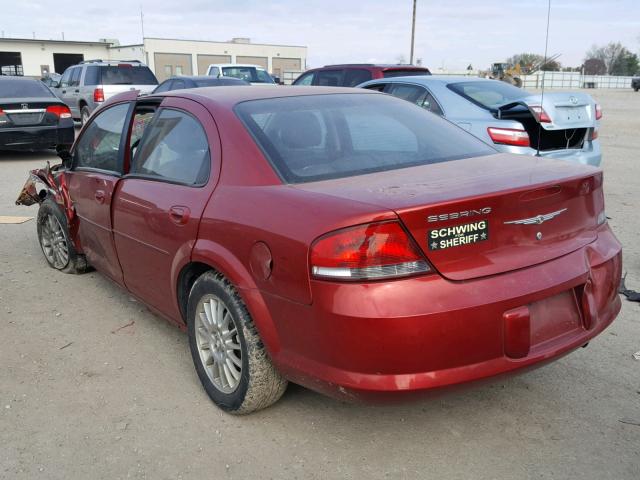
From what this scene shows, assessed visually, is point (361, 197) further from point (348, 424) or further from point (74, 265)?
point (74, 265)

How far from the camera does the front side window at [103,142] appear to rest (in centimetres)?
439

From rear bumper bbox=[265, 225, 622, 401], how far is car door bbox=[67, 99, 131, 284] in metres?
2.00

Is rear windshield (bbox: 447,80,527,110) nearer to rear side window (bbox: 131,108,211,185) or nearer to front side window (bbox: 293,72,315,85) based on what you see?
rear side window (bbox: 131,108,211,185)

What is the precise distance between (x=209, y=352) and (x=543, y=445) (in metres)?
1.71

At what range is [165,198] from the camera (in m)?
3.48

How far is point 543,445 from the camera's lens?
290 centimetres

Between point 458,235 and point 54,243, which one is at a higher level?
point 458,235

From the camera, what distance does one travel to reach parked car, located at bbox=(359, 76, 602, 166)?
6.81 m

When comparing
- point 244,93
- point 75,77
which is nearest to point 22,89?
point 75,77

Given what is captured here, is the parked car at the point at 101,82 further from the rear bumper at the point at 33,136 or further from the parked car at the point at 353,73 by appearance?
the parked car at the point at 353,73

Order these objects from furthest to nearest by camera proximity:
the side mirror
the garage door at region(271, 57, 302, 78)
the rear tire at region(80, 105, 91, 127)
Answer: the garage door at region(271, 57, 302, 78), the rear tire at region(80, 105, 91, 127), the side mirror

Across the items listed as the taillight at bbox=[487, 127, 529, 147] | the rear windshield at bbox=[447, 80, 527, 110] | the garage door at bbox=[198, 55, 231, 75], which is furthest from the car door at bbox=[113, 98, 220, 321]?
the garage door at bbox=[198, 55, 231, 75]

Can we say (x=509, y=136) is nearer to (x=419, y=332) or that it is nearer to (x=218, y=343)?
(x=218, y=343)

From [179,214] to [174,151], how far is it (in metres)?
0.50
